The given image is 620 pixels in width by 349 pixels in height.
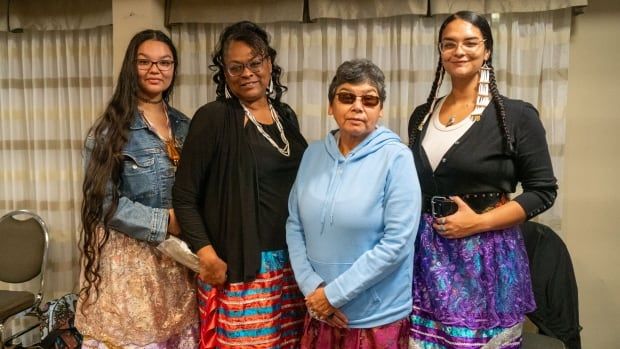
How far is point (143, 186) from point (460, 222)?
1.00 meters

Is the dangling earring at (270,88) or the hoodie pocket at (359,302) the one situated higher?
the dangling earring at (270,88)

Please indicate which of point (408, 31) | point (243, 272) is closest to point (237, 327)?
point (243, 272)

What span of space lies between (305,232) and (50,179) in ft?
7.04

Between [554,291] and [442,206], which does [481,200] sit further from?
[554,291]

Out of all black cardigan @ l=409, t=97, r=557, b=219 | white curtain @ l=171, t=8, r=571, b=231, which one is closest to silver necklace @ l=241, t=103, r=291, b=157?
black cardigan @ l=409, t=97, r=557, b=219

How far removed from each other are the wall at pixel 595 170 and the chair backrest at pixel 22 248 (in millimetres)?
2697

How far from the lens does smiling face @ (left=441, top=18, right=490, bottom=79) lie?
1384 mm

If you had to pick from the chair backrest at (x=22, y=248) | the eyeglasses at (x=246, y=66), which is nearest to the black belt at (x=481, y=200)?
the eyeglasses at (x=246, y=66)

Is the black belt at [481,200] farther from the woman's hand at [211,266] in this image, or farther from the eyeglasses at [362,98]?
the woman's hand at [211,266]

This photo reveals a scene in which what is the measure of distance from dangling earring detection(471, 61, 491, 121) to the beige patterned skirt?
107 centimetres

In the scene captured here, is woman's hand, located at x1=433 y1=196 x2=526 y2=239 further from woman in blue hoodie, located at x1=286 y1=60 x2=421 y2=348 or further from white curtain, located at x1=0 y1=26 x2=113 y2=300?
white curtain, located at x1=0 y1=26 x2=113 y2=300

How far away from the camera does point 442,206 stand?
142 cm

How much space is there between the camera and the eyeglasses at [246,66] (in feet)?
5.10

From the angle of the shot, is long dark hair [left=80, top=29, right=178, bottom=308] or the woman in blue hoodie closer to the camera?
the woman in blue hoodie
